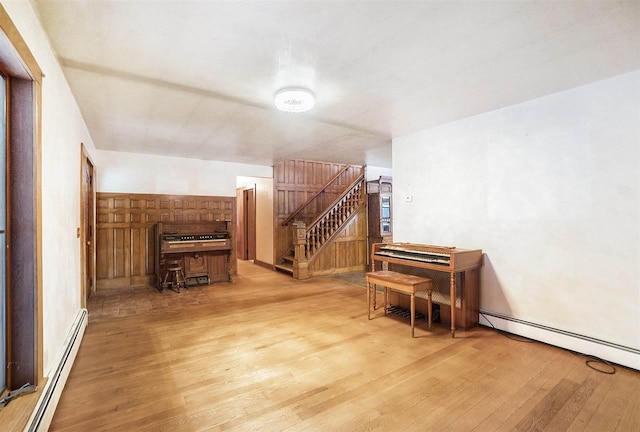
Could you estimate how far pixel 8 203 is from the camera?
5.40ft

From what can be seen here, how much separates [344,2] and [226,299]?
4115mm

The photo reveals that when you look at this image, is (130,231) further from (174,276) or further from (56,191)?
(56,191)

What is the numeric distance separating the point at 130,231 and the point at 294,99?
423cm

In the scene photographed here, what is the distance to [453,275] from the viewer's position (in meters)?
3.14

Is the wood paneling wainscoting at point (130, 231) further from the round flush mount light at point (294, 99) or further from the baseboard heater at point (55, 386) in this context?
the round flush mount light at point (294, 99)

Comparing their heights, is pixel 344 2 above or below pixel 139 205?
above

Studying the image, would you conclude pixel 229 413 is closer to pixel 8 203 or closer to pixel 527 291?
pixel 8 203

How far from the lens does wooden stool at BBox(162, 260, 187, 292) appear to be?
5.13m

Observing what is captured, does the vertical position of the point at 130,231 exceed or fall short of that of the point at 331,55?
it falls short

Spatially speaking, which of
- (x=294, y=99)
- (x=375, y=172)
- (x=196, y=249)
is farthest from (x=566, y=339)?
(x=375, y=172)

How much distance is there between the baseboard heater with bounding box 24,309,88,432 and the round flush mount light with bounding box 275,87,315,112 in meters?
2.66

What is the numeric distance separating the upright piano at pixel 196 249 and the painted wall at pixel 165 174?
79 cm

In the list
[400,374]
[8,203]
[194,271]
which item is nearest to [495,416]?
[400,374]

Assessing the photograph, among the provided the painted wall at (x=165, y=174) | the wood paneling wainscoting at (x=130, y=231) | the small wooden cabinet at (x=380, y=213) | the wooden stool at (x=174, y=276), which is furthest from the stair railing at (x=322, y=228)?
the wooden stool at (x=174, y=276)
